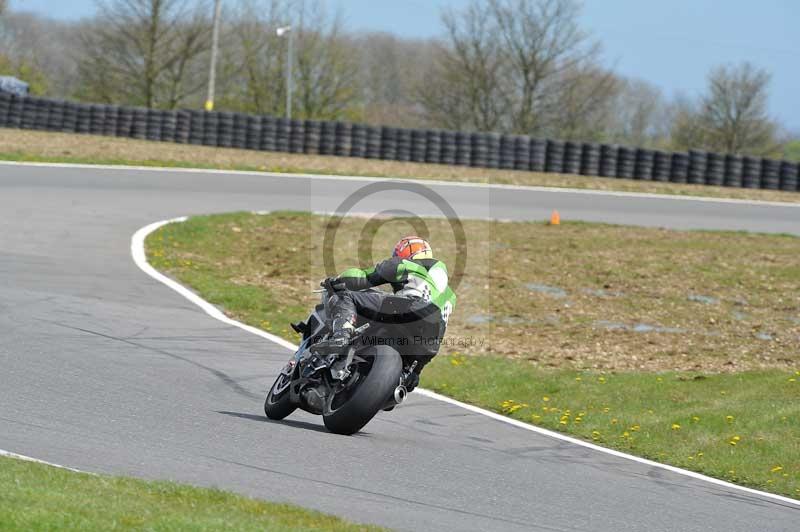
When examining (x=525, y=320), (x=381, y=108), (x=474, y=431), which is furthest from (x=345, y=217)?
(x=381, y=108)

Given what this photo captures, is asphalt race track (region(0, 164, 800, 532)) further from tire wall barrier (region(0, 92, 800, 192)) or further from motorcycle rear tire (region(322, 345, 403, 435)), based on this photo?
tire wall barrier (region(0, 92, 800, 192))

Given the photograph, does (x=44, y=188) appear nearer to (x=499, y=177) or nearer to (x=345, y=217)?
(x=345, y=217)

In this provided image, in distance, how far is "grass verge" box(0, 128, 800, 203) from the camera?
2936 cm

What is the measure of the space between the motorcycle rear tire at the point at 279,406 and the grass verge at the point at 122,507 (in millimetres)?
2679

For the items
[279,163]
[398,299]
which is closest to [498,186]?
[279,163]

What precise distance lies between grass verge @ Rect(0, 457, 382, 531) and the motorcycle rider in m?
2.44

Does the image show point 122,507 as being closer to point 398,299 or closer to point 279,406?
point 398,299

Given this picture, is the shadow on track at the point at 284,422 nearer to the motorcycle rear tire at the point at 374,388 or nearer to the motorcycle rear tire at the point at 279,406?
the motorcycle rear tire at the point at 279,406

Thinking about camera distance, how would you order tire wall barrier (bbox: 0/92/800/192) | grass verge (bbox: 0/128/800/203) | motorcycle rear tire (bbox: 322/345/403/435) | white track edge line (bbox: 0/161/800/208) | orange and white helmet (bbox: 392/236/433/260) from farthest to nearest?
tire wall barrier (bbox: 0/92/800/192) < grass verge (bbox: 0/128/800/203) < white track edge line (bbox: 0/161/800/208) < orange and white helmet (bbox: 392/236/433/260) < motorcycle rear tire (bbox: 322/345/403/435)

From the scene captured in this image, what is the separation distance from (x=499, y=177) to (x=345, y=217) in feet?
29.4

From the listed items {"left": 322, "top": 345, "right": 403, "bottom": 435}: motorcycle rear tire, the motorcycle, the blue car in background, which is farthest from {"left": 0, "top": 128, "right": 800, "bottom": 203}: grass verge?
{"left": 322, "top": 345, "right": 403, "bottom": 435}: motorcycle rear tire

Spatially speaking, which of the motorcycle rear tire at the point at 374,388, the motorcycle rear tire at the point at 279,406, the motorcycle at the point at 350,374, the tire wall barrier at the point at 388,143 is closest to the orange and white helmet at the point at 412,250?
the motorcycle at the point at 350,374

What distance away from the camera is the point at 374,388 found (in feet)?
26.5

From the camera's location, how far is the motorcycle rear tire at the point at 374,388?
807cm
